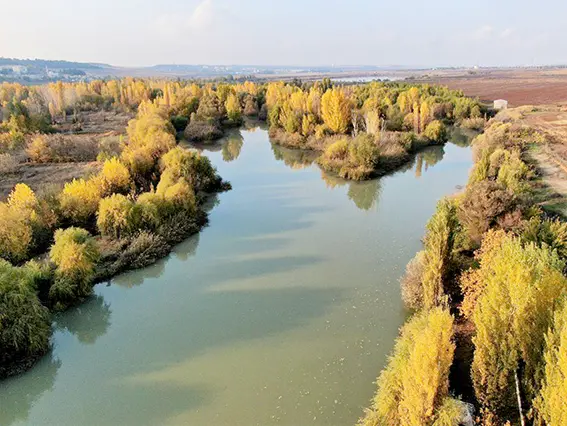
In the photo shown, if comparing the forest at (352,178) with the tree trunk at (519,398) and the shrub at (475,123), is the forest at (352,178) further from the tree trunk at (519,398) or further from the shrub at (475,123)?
the shrub at (475,123)

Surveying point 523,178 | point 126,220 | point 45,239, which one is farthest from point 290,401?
point 523,178

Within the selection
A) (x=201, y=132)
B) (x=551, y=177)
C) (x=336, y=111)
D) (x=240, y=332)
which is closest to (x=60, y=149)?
(x=201, y=132)

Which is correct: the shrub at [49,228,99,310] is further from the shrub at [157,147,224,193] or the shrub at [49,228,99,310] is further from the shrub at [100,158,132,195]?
the shrub at [157,147,224,193]

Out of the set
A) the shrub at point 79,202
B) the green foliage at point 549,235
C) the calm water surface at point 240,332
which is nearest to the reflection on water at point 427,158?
the calm water surface at point 240,332

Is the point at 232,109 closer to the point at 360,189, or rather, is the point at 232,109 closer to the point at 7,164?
the point at 7,164

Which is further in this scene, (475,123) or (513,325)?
(475,123)

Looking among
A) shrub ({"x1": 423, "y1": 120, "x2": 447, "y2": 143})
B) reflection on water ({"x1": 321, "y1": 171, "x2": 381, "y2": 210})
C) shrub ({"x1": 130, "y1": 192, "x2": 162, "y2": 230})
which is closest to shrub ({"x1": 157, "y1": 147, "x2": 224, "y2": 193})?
shrub ({"x1": 130, "y1": 192, "x2": 162, "y2": 230})
